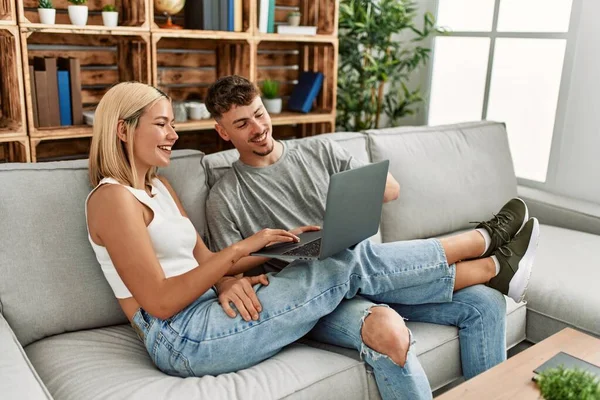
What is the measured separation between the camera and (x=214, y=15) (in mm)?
2604

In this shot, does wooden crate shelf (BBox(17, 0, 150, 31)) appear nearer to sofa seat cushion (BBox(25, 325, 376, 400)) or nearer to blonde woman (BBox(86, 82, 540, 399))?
blonde woman (BBox(86, 82, 540, 399))

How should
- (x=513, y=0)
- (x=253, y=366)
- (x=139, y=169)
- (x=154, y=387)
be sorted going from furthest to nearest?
(x=513, y=0), (x=139, y=169), (x=253, y=366), (x=154, y=387)

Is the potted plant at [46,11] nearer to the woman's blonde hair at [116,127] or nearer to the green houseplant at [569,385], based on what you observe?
the woman's blonde hair at [116,127]

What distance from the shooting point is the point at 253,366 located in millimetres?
1441

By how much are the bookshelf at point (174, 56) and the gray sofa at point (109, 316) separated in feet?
2.43

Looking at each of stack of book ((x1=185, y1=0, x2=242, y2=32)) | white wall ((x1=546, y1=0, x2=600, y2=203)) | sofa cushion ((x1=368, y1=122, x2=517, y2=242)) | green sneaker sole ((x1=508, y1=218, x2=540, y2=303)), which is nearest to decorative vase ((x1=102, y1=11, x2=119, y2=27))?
stack of book ((x1=185, y1=0, x2=242, y2=32))

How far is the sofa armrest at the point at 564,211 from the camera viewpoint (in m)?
2.49

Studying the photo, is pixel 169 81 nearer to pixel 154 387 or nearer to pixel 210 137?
pixel 210 137

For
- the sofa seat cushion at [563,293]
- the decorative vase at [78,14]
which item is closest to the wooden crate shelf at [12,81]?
the decorative vase at [78,14]

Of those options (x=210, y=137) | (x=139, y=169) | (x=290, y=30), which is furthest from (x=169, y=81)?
(x=139, y=169)

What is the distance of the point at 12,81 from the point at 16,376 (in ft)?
4.65

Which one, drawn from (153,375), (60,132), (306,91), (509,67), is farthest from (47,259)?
(509,67)

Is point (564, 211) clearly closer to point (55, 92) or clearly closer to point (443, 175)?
point (443, 175)

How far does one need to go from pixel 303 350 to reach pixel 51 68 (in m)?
1.57
